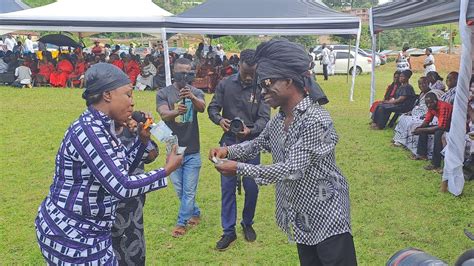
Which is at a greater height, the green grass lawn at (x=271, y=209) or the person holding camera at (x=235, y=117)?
the person holding camera at (x=235, y=117)

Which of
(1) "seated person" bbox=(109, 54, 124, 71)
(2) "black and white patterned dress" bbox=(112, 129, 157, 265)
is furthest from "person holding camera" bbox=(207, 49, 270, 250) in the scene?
(1) "seated person" bbox=(109, 54, 124, 71)

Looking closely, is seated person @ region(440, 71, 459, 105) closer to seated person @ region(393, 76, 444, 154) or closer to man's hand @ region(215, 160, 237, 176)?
seated person @ region(393, 76, 444, 154)

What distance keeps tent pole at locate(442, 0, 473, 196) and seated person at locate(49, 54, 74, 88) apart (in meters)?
14.5

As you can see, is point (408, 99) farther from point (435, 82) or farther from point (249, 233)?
point (249, 233)

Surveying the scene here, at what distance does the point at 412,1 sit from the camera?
774 centimetres

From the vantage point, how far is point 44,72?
1759cm

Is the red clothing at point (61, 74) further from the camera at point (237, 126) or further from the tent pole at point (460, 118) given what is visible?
the camera at point (237, 126)

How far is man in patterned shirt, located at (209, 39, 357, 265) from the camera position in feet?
7.93

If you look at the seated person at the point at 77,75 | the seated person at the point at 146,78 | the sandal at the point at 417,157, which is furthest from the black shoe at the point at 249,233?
the seated person at the point at 77,75

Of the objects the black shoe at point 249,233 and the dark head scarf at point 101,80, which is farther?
the black shoe at point 249,233

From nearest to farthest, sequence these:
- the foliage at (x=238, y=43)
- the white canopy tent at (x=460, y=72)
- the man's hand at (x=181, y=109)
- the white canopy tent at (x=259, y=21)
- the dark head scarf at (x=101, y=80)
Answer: the dark head scarf at (x=101, y=80) → the man's hand at (x=181, y=109) → the white canopy tent at (x=460, y=72) → the white canopy tent at (x=259, y=21) → the foliage at (x=238, y=43)

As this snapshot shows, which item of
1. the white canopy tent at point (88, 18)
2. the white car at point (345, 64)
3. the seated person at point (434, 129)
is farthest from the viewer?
the white car at point (345, 64)

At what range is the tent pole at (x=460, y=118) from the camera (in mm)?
5414

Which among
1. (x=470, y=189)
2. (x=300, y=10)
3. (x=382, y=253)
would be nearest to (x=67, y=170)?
(x=382, y=253)
